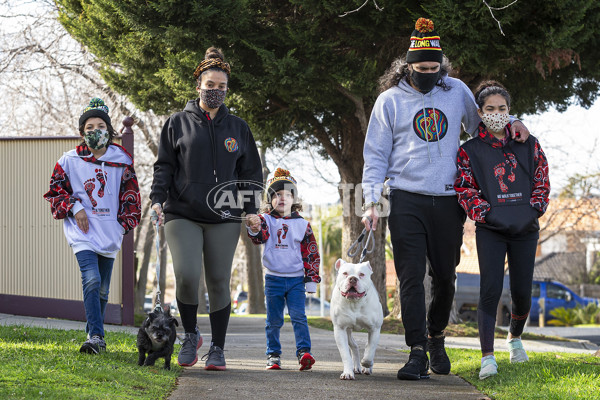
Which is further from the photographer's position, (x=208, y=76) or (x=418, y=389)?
(x=208, y=76)

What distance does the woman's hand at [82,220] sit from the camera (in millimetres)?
5617

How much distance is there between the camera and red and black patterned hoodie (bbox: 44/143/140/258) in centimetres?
565

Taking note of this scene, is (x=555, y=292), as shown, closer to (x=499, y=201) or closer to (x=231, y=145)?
(x=499, y=201)

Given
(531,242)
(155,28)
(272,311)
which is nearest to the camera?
(531,242)

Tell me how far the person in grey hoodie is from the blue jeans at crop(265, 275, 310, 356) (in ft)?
3.78

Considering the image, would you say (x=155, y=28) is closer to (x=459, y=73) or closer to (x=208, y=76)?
(x=459, y=73)

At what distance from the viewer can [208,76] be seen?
5.64m

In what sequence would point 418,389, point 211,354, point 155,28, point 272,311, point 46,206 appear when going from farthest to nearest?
point 155,28, point 46,206, point 272,311, point 211,354, point 418,389

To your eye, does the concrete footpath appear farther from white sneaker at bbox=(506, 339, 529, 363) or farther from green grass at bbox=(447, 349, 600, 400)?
white sneaker at bbox=(506, 339, 529, 363)

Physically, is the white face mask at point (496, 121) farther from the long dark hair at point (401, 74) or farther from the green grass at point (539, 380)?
the green grass at point (539, 380)

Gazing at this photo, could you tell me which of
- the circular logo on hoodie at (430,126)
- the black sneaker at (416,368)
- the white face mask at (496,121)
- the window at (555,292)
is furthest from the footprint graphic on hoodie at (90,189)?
the window at (555,292)

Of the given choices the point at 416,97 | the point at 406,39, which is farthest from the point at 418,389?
the point at 406,39

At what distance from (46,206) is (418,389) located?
742cm

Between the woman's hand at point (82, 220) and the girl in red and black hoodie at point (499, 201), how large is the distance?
2723 mm
